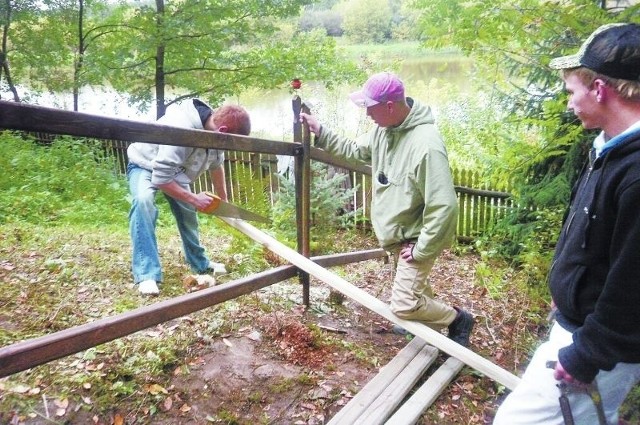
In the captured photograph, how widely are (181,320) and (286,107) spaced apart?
14445 mm

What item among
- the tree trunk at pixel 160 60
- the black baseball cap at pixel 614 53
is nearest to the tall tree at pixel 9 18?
the tree trunk at pixel 160 60

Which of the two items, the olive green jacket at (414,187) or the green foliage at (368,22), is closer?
the olive green jacket at (414,187)

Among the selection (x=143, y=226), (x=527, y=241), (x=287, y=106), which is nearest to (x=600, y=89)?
(x=143, y=226)

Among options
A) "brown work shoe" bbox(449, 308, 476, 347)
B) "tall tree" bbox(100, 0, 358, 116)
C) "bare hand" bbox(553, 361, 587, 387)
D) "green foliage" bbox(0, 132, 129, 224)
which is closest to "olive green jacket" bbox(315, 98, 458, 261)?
"brown work shoe" bbox(449, 308, 476, 347)

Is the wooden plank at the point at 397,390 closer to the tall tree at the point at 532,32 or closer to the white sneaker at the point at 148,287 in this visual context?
the white sneaker at the point at 148,287

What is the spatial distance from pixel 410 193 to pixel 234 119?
4.52ft

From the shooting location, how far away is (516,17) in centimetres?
371

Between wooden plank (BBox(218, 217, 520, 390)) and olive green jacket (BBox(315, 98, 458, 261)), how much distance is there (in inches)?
16.4

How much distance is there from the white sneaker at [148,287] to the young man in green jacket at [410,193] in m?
1.80

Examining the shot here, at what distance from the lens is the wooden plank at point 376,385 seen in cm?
245

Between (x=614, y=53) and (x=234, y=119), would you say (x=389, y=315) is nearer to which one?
(x=234, y=119)

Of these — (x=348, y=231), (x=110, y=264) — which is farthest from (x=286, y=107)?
(x=110, y=264)

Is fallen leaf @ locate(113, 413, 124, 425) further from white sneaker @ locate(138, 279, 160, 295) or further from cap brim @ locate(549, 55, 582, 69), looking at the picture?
cap brim @ locate(549, 55, 582, 69)

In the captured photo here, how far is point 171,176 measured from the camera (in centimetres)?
339
